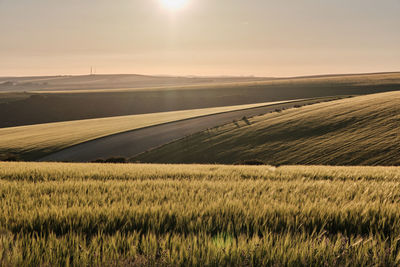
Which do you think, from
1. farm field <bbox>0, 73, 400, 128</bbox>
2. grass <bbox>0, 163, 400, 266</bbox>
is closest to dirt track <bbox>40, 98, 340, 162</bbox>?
grass <bbox>0, 163, 400, 266</bbox>

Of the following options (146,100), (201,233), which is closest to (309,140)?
(201,233)

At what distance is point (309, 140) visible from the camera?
4381 cm

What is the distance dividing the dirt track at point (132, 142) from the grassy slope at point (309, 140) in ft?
13.9

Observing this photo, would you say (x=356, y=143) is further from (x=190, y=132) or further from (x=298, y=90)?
(x=298, y=90)

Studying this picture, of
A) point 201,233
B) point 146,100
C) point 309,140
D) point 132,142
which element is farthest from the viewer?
point 146,100

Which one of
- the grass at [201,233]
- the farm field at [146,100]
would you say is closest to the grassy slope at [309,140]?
the grass at [201,233]

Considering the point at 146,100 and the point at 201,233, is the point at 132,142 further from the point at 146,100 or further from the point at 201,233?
the point at 146,100

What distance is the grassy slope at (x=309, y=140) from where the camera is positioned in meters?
36.1

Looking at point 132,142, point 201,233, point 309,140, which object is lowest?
point 132,142

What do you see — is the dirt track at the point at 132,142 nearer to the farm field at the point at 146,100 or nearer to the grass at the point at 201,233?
the grass at the point at 201,233

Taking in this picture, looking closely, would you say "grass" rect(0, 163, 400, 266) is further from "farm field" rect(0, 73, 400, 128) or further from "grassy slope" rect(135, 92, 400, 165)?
"farm field" rect(0, 73, 400, 128)

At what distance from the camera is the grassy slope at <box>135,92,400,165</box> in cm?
3606

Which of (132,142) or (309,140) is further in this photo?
(132,142)

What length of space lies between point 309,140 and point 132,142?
2936 centimetres
